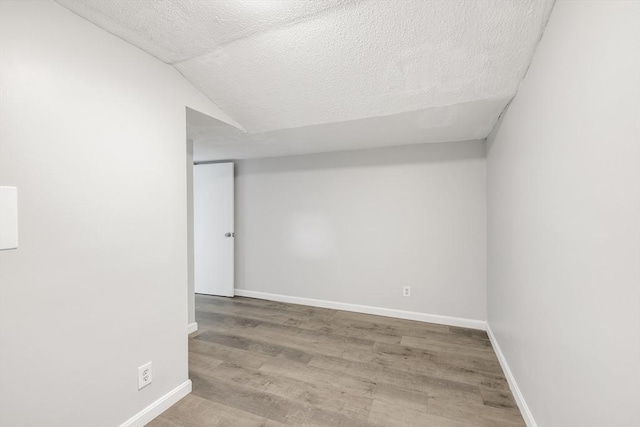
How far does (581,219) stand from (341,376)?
5.74 feet

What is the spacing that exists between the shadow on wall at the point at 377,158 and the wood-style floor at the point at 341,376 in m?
1.81

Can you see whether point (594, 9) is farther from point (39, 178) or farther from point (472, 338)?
point (472, 338)

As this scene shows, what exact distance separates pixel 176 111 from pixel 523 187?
2.15 meters

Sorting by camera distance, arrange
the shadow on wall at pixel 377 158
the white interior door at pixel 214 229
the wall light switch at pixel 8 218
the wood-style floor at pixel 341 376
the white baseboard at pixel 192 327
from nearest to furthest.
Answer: the wall light switch at pixel 8 218, the wood-style floor at pixel 341 376, the white baseboard at pixel 192 327, the shadow on wall at pixel 377 158, the white interior door at pixel 214 229

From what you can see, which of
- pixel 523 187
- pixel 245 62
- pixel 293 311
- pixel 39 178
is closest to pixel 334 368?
pixel 293 311

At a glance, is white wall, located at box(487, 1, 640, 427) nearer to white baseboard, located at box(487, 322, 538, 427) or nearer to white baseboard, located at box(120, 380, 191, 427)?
white baseboard, located at box(487, 322, 538, 427)

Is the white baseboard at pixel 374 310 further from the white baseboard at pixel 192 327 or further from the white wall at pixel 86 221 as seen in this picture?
the white wall at pixel 86 221

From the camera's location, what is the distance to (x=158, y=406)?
5.14 feet

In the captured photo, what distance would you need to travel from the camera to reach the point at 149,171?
60.1 inches

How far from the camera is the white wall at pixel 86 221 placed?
1.04 meters

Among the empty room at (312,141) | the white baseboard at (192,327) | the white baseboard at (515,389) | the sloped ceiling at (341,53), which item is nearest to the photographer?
the empty room at (312,141)

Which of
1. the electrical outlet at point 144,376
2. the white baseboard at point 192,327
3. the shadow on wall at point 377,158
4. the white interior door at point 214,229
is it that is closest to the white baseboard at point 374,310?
the white interior door at point 214,229

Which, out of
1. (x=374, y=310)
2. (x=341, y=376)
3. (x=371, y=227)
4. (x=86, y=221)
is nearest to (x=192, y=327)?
(x=341, y=376)

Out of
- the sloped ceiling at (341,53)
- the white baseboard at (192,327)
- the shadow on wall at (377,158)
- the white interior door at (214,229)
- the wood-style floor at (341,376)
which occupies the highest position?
the sloped ceiling at (341,53)
